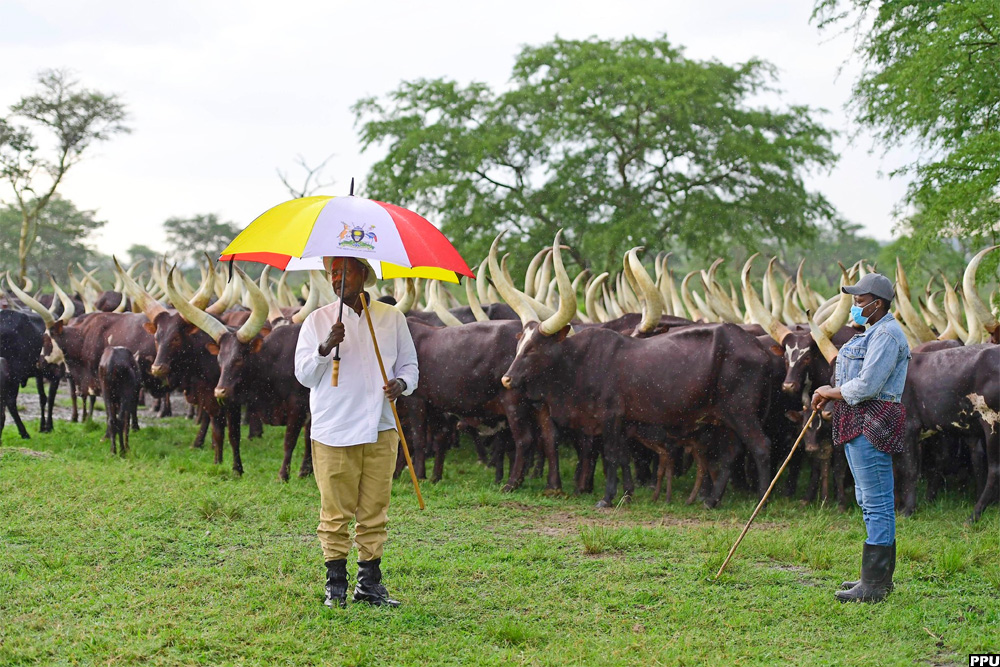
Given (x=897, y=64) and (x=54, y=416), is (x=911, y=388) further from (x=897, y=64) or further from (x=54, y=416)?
(x=54, y=416)

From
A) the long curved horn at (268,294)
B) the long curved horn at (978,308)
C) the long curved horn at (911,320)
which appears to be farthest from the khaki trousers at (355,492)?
the long curved horn at (911,320)

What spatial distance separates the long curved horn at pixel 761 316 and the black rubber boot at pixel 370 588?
4.63 meters

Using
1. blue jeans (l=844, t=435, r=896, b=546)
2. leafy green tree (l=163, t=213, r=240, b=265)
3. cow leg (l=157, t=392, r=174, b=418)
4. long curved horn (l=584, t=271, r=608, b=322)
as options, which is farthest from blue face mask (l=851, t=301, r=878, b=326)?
leafy green tree (l=163, t=213, r=240, b=265)

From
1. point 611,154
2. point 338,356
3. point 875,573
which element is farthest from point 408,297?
point 611,154

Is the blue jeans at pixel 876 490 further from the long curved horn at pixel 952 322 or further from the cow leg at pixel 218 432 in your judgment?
the cow leg at pixel 218 432

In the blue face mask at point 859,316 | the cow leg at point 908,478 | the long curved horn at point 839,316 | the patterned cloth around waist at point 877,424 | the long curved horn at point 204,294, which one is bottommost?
the cow leg at point 908,478

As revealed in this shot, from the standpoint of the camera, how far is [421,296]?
14.1 meters

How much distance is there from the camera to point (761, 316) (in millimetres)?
9086

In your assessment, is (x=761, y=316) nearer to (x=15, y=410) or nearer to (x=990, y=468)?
(x=990, y=468)

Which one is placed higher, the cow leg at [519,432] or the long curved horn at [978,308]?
the long curved horn at [978,308]

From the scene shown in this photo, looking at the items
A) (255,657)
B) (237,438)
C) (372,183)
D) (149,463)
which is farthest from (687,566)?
(372,183)

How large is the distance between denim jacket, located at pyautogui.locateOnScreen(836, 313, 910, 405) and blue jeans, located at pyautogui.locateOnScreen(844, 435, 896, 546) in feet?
0.81

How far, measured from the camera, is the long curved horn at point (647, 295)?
8586 millimetres

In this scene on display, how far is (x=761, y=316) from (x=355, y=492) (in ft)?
17.6
